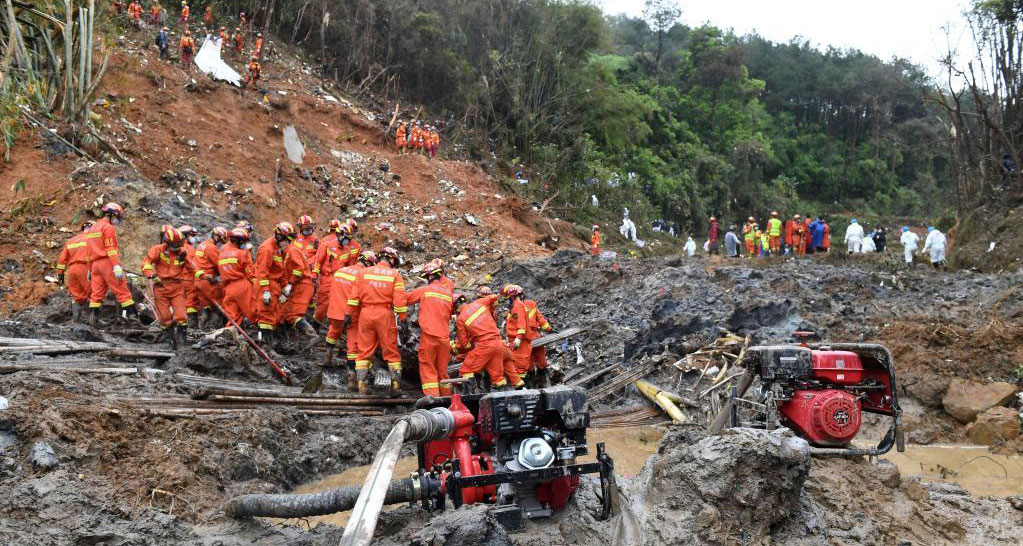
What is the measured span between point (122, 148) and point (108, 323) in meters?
8.19

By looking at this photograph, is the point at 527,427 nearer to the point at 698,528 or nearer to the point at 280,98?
the point at 698,528

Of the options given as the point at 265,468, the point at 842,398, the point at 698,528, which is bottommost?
the point at 265,468

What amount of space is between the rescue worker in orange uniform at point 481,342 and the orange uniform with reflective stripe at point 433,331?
48 centimetres

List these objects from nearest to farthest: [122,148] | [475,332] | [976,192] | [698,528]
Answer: [698,528] < [475,332] < [122,148] < [976,192]

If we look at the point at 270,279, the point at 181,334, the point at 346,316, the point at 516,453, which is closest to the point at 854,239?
the point at 346,316

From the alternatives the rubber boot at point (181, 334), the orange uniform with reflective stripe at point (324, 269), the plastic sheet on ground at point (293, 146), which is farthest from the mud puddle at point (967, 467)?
the plastic sheet on ground at point (293, 146)

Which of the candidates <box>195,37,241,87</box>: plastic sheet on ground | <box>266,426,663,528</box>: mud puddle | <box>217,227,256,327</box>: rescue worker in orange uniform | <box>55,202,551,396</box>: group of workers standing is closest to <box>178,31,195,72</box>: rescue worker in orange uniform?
<box>195,37,241,87</box>: plastic sheet on ground

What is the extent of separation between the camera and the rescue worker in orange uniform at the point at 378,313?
8375 millimetres

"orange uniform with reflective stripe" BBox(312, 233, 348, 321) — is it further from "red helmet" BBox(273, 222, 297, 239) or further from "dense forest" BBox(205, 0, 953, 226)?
"dense forest" BBox(205, 0, 953, 226)

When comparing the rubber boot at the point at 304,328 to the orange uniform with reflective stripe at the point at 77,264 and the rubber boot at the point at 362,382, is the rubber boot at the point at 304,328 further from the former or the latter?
the orange uniform with reflective stripe at the point at 77,264

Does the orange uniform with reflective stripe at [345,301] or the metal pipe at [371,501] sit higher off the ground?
the metal pipe at [371,501]

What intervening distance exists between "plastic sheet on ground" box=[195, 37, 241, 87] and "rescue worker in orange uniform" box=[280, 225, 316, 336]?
1349 centimetres

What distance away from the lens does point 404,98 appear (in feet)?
97.1

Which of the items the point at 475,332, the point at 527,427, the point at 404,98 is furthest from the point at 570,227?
the point at 527,427
